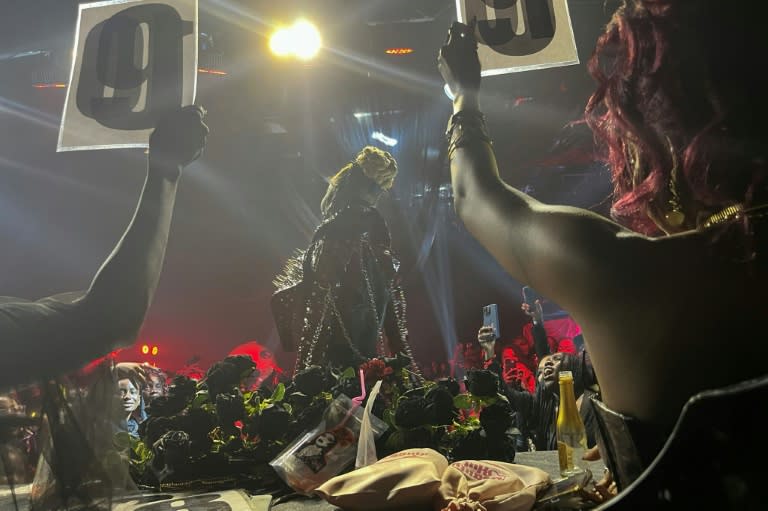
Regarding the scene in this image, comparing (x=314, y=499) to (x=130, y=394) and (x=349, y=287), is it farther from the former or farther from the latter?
(x=130, y=394)

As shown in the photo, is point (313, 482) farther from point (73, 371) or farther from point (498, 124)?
point (498, 124)

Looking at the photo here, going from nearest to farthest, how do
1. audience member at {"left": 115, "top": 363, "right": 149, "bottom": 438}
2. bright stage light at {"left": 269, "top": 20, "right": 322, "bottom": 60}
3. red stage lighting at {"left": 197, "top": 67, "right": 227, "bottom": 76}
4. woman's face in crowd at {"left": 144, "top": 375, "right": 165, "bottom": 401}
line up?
Result: audience member at {"left": 115, "top": 363, "right": 149, "bottom": 438}
woman's face in crowd at {"left": 144, "top": 375, "right": 165, "bottom": 401}
bright stage light at {"left": 269, "top": 20, "right": 322, "bottom": 60}
red stage lighting at {"left": 197, "top": 67, "right": 227, "bottom": 76}

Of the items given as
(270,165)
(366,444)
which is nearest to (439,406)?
(366,444)

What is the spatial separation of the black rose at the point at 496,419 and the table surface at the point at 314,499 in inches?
6.1

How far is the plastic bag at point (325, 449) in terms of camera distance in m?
1.08

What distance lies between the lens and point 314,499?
1.12 meters

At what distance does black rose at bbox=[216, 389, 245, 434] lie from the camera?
129 cm

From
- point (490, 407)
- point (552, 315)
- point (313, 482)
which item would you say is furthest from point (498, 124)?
point (313, 482)

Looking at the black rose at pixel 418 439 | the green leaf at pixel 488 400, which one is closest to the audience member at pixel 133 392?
the black rose at pixel 418 439

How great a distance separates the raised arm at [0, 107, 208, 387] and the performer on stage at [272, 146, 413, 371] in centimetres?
86

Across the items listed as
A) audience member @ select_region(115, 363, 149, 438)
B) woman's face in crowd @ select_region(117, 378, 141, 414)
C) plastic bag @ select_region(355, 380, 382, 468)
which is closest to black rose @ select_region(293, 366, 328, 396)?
plastic bag @ select_region(355, 380, 382, 468)

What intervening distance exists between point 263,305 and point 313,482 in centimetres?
550

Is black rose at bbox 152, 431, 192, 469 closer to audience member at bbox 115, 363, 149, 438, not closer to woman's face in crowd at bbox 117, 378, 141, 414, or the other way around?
audience member at bbox 115, 363, 149, 438

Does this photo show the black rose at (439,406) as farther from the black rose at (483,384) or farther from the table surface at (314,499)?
the table surface at (314,499)
